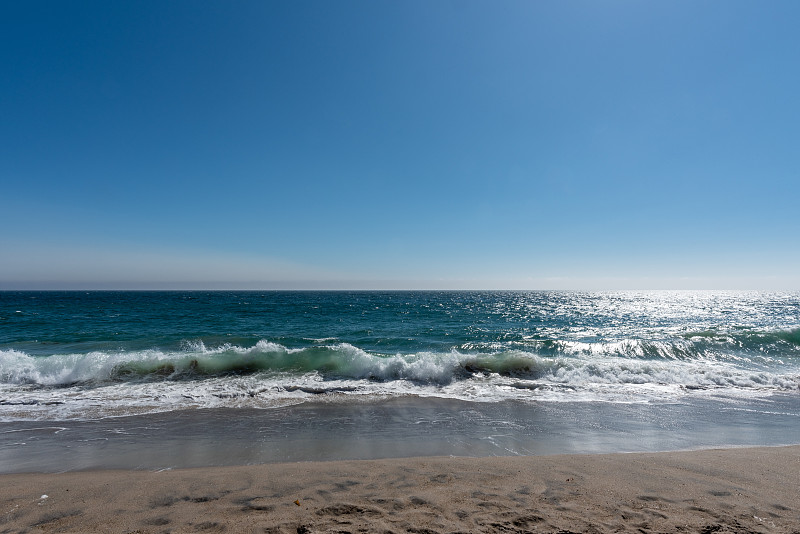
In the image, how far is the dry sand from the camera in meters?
3.92

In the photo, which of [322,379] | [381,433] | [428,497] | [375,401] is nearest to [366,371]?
[322,379]

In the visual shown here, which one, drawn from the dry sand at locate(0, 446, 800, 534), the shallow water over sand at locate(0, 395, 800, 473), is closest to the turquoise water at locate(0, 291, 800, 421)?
the shallow water over sand at locate(0, 395, 800, 473)

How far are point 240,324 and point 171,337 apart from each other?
752cm

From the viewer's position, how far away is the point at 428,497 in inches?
175

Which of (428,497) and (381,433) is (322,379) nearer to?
(381,433)

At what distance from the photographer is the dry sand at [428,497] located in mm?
3924

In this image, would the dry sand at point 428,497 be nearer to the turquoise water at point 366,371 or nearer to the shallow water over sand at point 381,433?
the shallow water over sand at point 381,433

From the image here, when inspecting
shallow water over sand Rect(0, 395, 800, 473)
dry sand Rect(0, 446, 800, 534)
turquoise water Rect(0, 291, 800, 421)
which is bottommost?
turquoise water Rect(0, 291, 800, 421)

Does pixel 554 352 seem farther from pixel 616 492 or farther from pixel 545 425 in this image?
pixel 616 492

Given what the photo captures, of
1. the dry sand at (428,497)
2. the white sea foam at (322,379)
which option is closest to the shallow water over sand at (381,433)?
the dry sand at (428,497)

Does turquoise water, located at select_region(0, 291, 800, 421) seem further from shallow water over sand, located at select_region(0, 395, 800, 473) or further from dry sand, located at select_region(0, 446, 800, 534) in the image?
dry sand, located at select_region(0, 446, 800, 534)

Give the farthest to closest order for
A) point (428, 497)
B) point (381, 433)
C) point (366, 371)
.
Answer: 1. point (366, 371)
2. point (381, 433)
3. point (428, 497)

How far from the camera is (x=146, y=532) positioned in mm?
3842

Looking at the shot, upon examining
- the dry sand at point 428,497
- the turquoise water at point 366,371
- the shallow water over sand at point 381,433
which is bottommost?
the turquoise water at point 366,371
